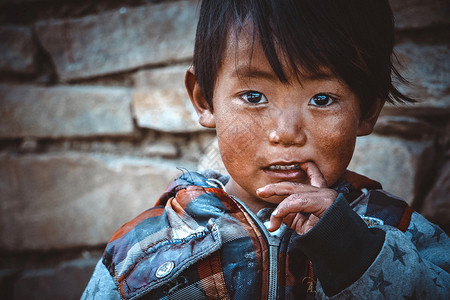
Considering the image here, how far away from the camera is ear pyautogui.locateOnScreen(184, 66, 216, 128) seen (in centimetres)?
97

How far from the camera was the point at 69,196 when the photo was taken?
1701 mm

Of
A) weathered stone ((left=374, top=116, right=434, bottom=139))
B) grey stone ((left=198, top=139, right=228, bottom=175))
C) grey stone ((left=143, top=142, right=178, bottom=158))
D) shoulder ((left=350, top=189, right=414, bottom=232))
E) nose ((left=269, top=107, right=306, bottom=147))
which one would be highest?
nose ((left=269, top=107, right=306, bottom=147))

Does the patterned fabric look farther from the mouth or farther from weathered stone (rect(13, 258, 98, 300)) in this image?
weathered stone (rect(13, 258, 98, 300))

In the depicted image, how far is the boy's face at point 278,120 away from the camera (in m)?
0.78

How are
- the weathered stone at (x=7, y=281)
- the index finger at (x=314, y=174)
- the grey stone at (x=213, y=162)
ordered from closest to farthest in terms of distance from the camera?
the index finger at (x=314, y=174), the grey stone at (x=213, y=162), the weathered stone at (x=7, y=281)

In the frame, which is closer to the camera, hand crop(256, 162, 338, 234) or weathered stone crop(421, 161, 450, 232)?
hand crop(256, 162, 338, 234)

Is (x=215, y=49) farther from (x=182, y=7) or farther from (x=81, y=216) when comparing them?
(x=81, y=216)

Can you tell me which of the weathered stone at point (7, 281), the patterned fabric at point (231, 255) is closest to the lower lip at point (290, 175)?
the patterned fabric at point (231, 255)

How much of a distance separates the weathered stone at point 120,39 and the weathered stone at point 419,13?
785 mm

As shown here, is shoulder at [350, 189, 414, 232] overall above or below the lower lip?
below

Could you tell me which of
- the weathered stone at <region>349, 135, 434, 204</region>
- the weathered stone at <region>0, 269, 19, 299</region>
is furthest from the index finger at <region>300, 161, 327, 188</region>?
the weathered stone at <region>0, 269, 19, 299</region>

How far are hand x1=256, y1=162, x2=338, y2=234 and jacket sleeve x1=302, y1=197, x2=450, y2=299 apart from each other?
0.03 metres

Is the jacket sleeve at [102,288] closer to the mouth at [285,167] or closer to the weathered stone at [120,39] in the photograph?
the mouth at [285,167]

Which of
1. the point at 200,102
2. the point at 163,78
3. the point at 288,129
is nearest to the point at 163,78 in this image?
the point at 163,78
